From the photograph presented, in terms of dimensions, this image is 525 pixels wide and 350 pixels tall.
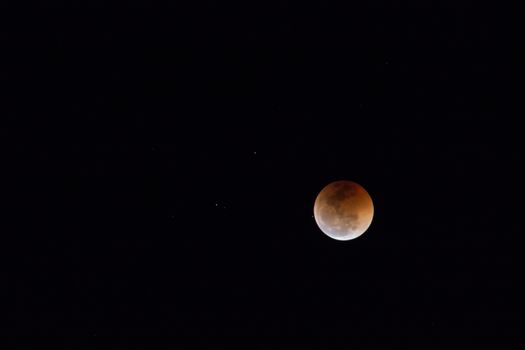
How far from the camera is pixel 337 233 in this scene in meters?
4.02

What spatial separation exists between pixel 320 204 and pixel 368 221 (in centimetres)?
49

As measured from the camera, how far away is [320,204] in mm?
4156

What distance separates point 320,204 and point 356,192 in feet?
1.20

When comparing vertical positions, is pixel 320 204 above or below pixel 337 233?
above

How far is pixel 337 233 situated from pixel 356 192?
17.0 inches

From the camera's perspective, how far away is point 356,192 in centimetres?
405

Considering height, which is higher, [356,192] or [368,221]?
[356,192]

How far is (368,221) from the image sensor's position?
4.10m

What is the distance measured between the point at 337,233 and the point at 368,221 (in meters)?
0.34

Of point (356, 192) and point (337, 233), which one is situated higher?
point (356, 192)
